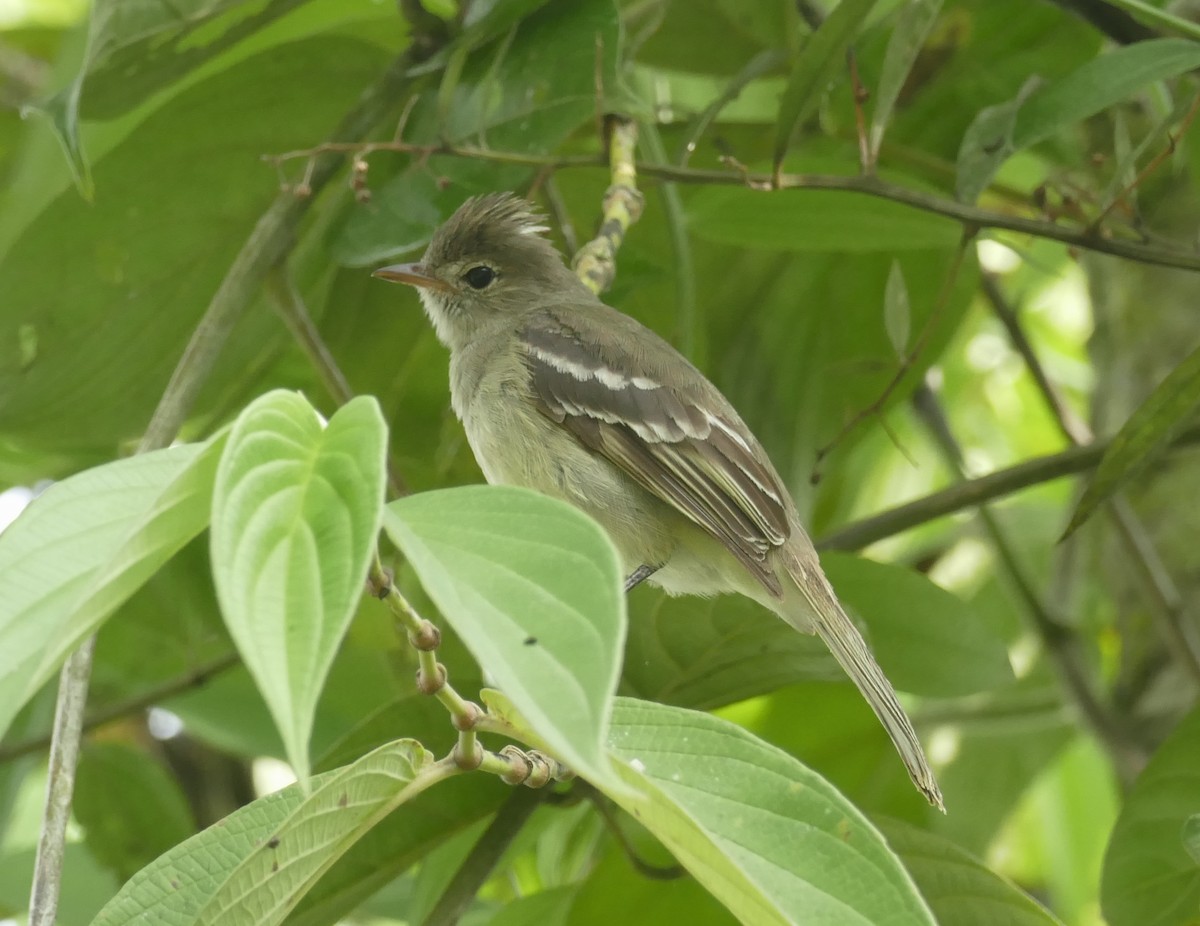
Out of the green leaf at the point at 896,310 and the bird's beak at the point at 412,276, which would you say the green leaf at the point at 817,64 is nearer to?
the green leaf at the point at 896,310

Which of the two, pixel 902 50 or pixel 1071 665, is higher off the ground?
pixel 902 50

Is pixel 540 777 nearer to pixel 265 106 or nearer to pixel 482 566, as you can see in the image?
pixel 482 566

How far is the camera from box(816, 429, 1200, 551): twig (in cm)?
298

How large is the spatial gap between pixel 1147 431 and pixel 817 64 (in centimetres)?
90

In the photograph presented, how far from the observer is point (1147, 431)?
2496 mm

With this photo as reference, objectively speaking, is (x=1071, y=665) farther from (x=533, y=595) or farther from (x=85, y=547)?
(x=85, y=547)

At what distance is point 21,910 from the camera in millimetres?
3410

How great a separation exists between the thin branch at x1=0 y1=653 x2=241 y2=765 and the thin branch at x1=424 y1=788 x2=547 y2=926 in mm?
993

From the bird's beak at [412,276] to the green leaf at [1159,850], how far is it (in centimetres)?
198

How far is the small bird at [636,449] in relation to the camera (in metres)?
3.02

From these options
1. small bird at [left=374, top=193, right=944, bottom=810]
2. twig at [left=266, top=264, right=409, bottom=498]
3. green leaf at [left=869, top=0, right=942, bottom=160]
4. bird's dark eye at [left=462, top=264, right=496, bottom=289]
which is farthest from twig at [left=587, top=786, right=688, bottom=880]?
bird's dark eye at [left=462, top=264, right=496, bottom=289]

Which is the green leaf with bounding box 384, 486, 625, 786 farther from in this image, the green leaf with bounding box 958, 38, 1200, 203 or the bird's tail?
the green leaf with bounding box 958, 38, 1200, 203

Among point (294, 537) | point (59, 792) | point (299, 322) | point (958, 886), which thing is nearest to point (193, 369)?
point (299, 322)

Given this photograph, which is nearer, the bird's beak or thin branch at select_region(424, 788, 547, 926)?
thin branch at select_region(424, 788, 547, 926)
